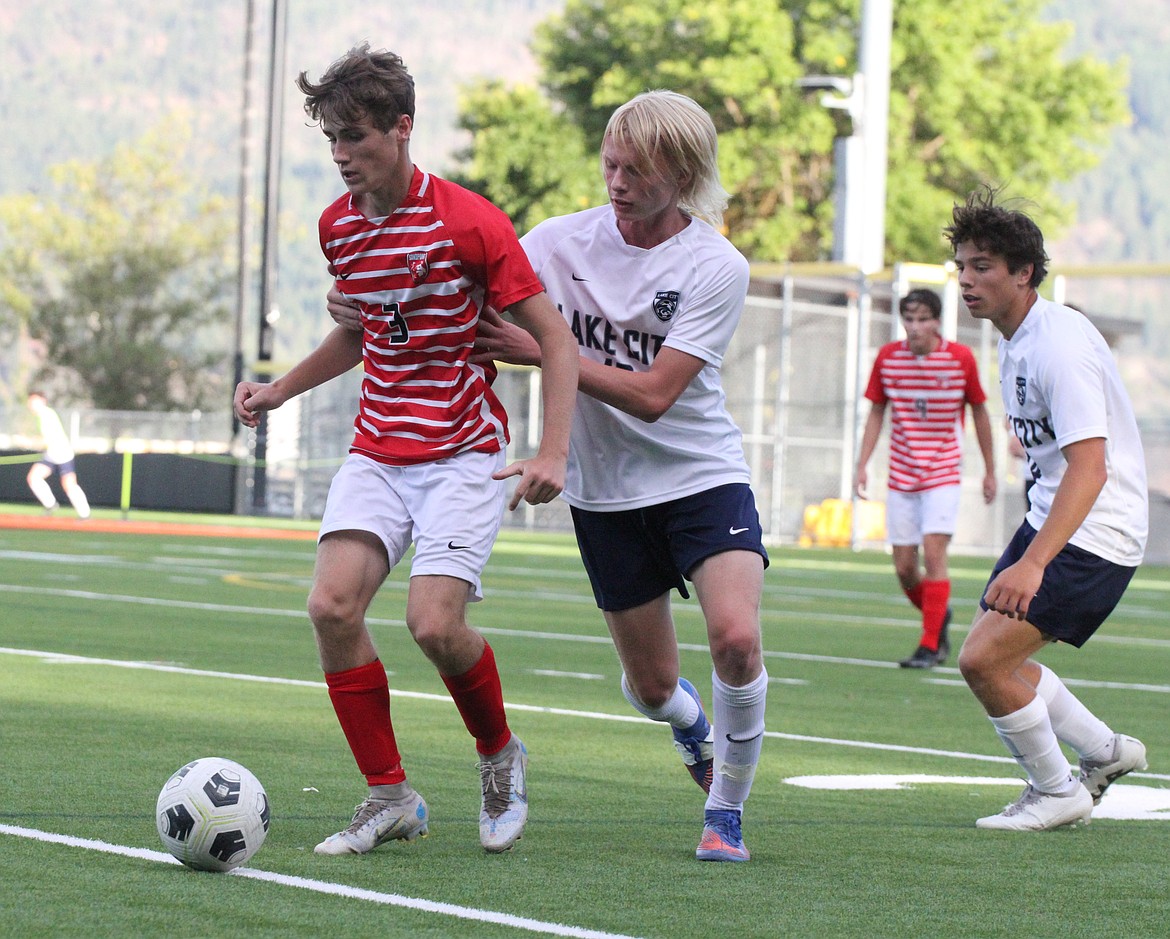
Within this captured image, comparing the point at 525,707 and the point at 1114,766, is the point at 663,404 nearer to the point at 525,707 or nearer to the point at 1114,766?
the point at 1114,766

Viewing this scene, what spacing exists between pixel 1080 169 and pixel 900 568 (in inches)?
1481

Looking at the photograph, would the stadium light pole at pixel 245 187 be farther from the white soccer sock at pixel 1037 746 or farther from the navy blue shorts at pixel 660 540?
the navy blue shorts at pixel 660 540

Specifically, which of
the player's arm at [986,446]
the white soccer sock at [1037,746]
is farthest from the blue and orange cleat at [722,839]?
the player's arm at [986,446]

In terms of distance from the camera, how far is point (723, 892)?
507 centimetres

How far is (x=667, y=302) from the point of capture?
5.66m

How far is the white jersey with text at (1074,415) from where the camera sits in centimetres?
603

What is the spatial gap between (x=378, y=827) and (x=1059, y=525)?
6.79 ft

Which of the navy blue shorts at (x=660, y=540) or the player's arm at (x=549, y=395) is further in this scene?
the navy blue shorts at (x=660, y=540)

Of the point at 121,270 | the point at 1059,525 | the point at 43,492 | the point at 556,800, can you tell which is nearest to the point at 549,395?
the point at 1059,525

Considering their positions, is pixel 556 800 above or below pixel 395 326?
below

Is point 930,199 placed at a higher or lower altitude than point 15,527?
higher

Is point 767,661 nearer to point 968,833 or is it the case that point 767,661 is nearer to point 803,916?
point 968,833

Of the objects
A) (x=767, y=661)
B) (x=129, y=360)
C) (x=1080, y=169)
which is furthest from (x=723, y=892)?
(x=129, y=360)

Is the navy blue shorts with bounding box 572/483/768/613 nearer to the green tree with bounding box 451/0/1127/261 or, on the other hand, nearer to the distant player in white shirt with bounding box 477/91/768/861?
the distant player in white shirt with bounding box 477/91/768/861
